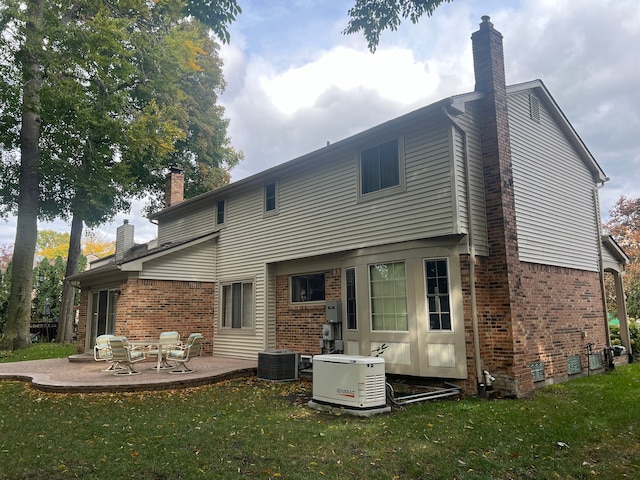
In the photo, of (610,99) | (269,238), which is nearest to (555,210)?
(269,238)

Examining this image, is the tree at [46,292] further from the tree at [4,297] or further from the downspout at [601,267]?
the downspout at [601,267]

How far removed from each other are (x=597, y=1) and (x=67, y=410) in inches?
Result: 468

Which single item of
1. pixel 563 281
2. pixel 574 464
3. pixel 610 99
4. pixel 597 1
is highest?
pixel 610 99

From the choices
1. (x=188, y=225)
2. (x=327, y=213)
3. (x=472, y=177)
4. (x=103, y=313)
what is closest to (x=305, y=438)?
(x=472, y=177)

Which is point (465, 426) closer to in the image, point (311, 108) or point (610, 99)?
point (311, 108)

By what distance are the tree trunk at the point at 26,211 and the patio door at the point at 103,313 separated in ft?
12.2

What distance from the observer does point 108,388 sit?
8.58 m

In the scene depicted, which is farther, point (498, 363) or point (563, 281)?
point (563, 281)

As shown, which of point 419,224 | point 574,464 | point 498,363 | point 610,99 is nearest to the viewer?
point 574,464

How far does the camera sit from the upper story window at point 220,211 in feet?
49.2

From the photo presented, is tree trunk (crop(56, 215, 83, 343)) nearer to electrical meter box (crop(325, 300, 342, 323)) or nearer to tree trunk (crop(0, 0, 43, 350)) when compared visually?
tree trunk (crop(0, 0, 43, 350))

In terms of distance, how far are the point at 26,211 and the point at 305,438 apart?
53.8 ft

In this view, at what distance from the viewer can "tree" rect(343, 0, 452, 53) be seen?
7008 millimetres

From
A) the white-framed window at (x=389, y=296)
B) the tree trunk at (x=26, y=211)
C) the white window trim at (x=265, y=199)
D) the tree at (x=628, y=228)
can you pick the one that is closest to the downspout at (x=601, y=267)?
the white-framed window at (x=389, y=296)
